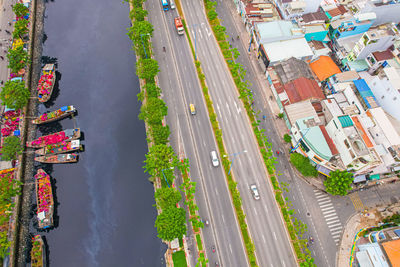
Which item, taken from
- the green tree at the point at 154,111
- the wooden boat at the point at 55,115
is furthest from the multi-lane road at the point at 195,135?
the wooden boat at the point at 55,115

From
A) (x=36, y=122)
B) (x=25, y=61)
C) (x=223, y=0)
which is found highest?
(x=223, y=0)

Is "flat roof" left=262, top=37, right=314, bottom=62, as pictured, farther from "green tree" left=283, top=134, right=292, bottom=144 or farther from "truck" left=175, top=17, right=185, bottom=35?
"truck" left=175, top=17, right=185, bottom=35

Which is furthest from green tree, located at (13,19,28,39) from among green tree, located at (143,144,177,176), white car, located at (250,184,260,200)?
white car, located at (250,184,260,200)

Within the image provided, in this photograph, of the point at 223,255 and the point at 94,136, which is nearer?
the point at 223,255

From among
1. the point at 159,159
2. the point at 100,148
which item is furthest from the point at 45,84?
the point at 159,159

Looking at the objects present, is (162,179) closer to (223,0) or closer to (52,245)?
(52,245)

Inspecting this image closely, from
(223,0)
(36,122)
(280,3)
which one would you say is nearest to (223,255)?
(36,122)
